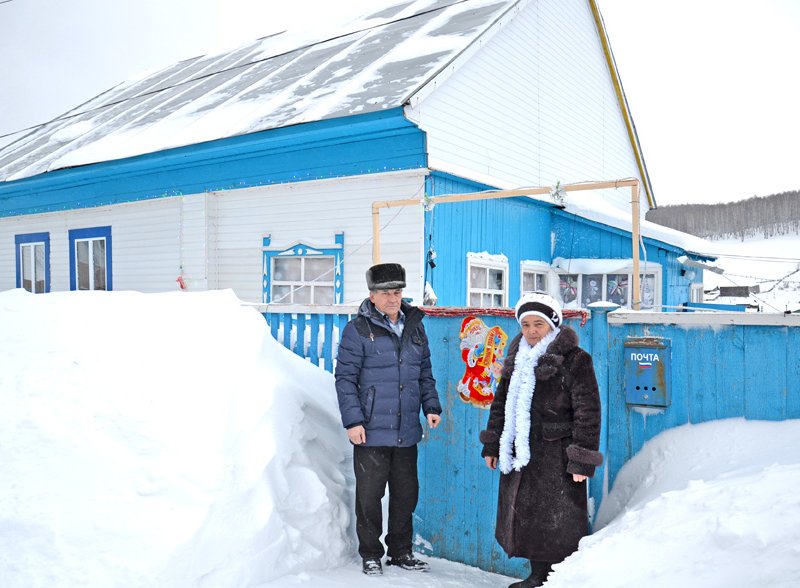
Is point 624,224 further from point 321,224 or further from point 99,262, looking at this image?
point 99,262

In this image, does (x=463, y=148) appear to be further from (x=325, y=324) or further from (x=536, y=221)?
(x=325, y=324)

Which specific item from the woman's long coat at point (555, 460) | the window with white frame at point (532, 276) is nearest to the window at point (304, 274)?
the window with white frame at point (532, 276)

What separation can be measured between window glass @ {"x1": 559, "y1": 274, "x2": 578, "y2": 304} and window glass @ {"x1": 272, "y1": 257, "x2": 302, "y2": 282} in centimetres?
498

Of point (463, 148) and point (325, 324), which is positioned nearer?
point (325, 324)

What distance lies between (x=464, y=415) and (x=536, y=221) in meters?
7.47

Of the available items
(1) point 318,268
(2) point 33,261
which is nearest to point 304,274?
(1) point 318,268

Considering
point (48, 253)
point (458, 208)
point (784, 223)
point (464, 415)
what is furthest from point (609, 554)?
point (784, 223)

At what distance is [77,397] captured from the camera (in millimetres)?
3746

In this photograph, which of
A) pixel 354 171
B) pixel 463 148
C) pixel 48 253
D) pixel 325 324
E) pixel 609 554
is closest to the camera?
pixel 609 554

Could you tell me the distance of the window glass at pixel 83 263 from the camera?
500 inches

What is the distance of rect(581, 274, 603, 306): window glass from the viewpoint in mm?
10797

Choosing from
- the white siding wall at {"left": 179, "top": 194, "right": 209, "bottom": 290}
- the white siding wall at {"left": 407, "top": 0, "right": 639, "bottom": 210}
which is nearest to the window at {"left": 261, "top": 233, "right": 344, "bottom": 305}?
the white siding wall at {"left": 179, "top": 194, "right": 209, "bottom": 290}

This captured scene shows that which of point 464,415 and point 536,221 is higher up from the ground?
point 536,221

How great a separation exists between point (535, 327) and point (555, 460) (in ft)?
2.23
